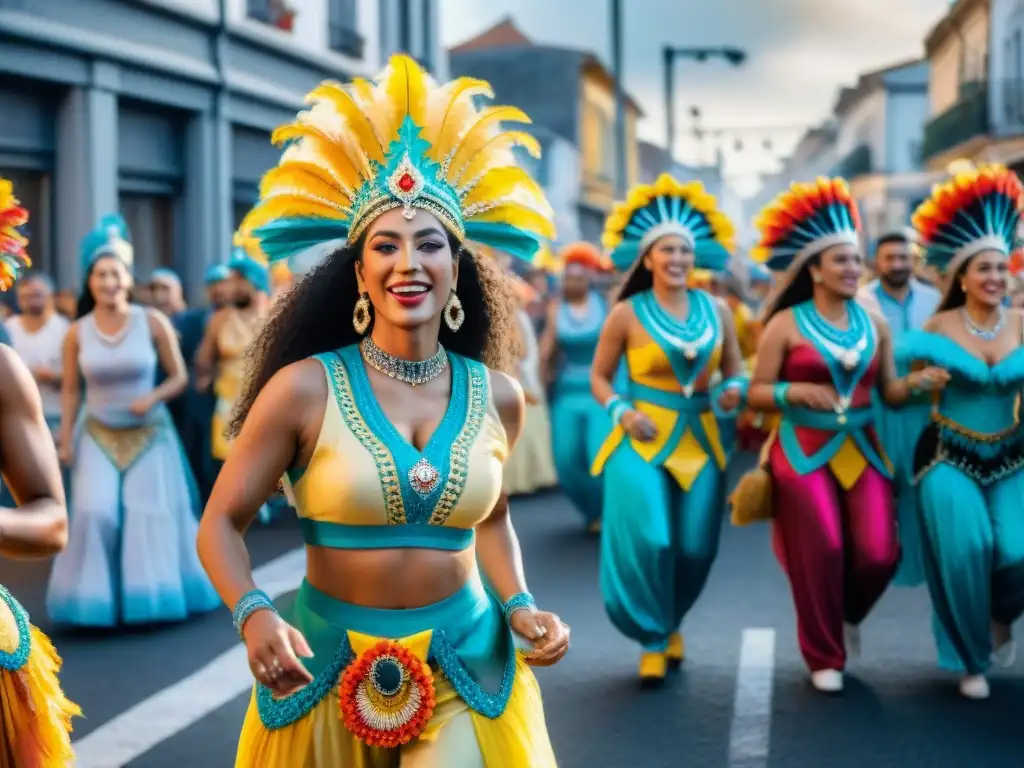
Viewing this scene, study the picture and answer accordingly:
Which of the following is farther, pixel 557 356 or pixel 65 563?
pixel 557 356

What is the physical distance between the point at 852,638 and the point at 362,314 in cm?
447

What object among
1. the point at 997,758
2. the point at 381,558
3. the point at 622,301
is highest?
the point at 622,301

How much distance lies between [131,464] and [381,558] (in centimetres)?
588

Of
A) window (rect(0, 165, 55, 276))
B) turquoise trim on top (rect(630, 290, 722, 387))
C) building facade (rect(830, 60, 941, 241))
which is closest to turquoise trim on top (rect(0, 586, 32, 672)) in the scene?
turquoise trim on top (rect(630, 290, 722, 387))

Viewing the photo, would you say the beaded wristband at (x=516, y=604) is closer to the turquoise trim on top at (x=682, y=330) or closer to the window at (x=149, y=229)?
the turquoise trim on top at (x=682, y=330)

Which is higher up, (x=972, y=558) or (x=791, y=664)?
(x=972, y=558)

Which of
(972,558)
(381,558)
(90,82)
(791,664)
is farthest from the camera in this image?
(90,82)

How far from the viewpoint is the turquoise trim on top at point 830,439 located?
7.81 meters

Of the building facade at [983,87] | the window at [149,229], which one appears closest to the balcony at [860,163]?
the building facade at [983,87]

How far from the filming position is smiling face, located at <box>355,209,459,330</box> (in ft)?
13.6

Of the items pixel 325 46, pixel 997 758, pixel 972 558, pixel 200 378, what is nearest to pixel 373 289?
pixel 997 758

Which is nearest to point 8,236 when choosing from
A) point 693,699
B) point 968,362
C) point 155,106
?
point 693,699

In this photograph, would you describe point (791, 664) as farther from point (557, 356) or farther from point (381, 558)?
point (557, 356)

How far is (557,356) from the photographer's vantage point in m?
14.5
